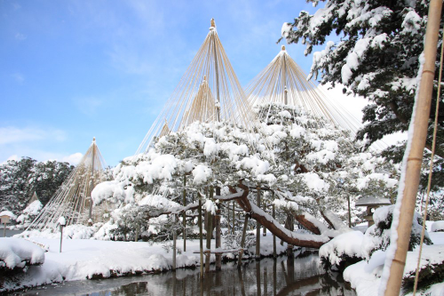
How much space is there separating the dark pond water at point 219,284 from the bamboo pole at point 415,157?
20.7ft

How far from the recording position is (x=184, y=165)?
25.1 feet

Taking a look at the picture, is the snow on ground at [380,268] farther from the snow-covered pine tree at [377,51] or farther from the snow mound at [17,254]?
the snow mound at [17,254]

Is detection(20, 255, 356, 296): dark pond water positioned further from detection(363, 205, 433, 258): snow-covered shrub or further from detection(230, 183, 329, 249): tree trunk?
detection(363, 205, 433, 258): snow-covered shrub

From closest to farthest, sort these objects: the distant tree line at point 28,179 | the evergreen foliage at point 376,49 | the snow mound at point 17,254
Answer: the evergreen foliage at point 376,49
the snow mound at point 17,254
the distant tree line at point 28,179

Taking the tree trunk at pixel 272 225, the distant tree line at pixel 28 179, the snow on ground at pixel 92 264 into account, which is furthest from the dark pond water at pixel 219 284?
the distant tree line at pixel 28 179

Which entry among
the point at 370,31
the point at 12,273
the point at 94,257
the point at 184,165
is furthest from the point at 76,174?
the point at 370,31

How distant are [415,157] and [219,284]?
7661 mm

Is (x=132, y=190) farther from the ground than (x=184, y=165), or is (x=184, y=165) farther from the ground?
(x=184, y=165)

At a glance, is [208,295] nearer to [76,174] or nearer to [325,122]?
[325,122]

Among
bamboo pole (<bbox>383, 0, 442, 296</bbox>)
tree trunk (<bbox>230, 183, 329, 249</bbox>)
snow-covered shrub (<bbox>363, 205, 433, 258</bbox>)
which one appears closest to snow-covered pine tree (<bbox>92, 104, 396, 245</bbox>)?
tree trunk (<bbox>230, 183, 329, 249</bbox>)

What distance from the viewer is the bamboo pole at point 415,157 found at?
4.35ft

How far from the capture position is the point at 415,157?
1.39 meters

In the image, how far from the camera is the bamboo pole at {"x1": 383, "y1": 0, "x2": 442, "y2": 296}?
1327 mm

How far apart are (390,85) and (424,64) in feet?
10.7
